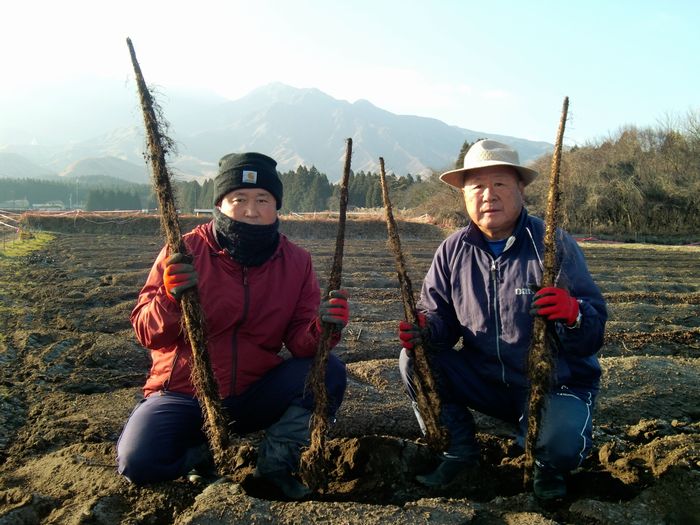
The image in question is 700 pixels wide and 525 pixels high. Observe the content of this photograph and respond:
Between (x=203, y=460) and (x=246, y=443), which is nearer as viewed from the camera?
(x=203, y=460)

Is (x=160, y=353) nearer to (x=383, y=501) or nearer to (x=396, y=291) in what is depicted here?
(x=383, y=501)

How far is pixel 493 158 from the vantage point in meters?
2.76

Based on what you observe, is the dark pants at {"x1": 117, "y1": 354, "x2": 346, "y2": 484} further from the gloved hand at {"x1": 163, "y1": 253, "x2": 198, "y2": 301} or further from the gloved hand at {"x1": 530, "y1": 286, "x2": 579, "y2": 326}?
the gloved hand at {"x1": 530, "y1": 286, "x2": 579, "y2": 326}

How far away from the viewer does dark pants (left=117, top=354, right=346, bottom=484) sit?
98.4 inches

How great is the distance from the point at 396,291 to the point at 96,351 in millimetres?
5815

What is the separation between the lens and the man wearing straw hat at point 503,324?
2.55 metres

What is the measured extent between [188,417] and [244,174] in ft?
4.42

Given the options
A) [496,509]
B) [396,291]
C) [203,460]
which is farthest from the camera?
[396,291]

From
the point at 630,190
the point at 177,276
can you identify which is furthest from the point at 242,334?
the point at 630,190

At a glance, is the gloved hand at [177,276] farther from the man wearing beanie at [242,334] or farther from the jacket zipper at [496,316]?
the jacket zipper at [496,316]

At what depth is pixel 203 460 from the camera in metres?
2.82

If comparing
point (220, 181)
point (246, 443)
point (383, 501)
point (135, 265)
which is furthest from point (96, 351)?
point (135, 265)

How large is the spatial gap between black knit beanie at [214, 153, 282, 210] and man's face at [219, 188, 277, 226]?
4 cm

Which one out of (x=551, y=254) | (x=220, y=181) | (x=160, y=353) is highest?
(x=220, y=181)
